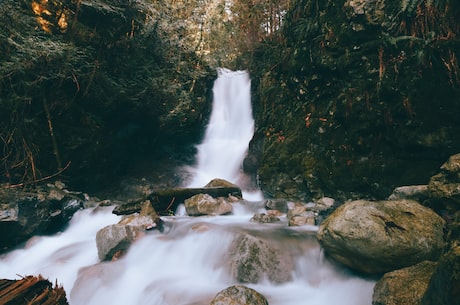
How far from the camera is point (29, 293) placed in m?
2.65

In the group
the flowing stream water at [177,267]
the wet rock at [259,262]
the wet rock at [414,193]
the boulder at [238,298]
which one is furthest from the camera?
the wet rock at [414,193]

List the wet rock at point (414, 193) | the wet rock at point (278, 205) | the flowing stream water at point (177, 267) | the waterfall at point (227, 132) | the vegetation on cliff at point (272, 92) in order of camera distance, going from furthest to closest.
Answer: the waterfall at point (227, 132) < the wet rock at point (278, 205) < the vegetation on cliff at point (272, 92) < the wet rock at point (414, 193) < the flowing stream water at point (177, 267)

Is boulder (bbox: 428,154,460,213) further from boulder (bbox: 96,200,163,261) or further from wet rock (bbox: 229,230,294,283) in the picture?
boulder (bbox: 96,200,163,261)

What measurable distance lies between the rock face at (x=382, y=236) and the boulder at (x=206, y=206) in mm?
3567

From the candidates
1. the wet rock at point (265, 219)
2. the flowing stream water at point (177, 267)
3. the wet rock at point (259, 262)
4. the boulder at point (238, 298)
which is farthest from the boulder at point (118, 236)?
the boulder at point (238, 298)

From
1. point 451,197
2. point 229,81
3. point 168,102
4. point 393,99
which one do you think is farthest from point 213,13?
point 451,197

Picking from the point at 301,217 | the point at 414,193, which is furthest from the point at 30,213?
the point at 414,193

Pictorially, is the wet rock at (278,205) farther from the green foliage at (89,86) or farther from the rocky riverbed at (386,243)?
the green foliage at (89,86)

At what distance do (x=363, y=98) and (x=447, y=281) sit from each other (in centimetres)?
528

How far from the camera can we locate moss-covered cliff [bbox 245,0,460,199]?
211 inches

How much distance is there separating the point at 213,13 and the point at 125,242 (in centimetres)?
1366

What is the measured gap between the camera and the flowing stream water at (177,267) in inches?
145

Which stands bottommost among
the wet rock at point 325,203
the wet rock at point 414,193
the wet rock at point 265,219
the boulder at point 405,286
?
the wet rock at point 265,219

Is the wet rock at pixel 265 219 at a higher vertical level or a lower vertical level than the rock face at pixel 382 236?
lower
